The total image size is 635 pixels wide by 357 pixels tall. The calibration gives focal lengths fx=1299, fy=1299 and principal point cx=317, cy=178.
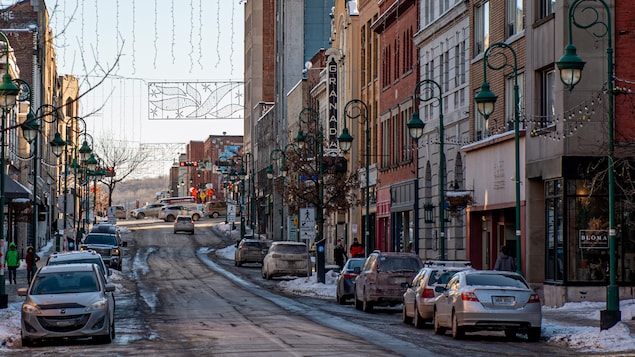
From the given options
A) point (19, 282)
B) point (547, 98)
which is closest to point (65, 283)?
point (547, 98)

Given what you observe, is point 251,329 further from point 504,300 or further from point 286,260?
point 286,260

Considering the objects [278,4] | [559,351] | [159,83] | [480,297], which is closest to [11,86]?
[480,297]

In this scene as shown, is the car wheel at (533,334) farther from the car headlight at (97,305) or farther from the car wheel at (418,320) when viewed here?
the car headlight at (97,305)

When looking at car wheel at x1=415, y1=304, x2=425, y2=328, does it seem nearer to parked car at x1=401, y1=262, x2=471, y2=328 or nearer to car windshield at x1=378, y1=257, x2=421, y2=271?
parked car at x1=401, y1=262, x2=471, y2=328

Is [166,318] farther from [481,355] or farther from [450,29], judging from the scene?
[450,29]

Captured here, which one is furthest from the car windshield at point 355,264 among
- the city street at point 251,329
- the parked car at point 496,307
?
the parked car at point 496,307

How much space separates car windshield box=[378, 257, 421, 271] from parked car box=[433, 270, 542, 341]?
10.2 meters

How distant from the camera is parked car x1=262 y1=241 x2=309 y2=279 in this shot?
60.7m

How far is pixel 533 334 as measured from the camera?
25969mm

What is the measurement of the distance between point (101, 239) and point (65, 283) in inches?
1526

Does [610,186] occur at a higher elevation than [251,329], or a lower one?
higher

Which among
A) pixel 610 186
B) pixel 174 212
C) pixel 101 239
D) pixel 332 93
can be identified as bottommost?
pixel 101 239

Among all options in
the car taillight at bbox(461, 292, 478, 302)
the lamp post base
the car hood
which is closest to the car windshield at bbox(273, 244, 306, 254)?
the car hood

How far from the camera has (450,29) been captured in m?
54.5
